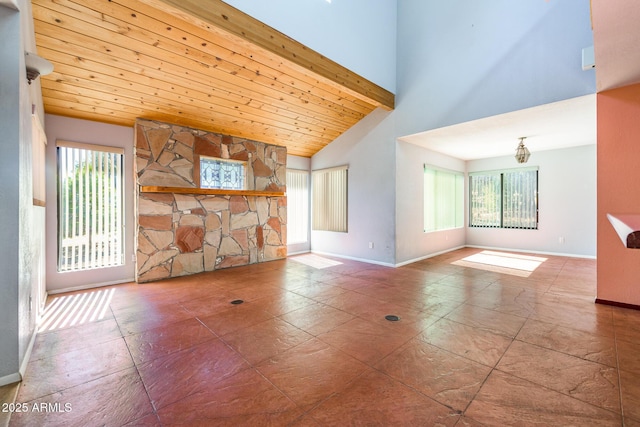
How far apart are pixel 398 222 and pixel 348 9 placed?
3.70 m

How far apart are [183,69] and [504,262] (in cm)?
654

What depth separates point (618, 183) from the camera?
10.6 feet

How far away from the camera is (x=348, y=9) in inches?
175

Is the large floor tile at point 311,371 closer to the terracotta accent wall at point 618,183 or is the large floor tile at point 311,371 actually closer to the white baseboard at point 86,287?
the terracotta accent wall at point 618,183

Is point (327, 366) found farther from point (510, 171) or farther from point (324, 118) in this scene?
point (510, 171)

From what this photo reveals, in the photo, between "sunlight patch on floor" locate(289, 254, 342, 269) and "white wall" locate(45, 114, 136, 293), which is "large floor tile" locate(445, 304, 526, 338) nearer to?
"sunlight patch on floor" locate(289, 254, 342, 269)

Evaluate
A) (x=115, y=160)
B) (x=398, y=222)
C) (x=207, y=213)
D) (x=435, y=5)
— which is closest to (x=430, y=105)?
(x=435, y=5)

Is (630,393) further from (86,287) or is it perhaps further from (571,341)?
(86,287)

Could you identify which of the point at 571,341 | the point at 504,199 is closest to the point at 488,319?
the point at 571,341

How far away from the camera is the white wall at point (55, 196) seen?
150 inches

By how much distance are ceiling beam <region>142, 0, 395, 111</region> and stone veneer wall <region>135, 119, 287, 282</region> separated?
90.4 inches

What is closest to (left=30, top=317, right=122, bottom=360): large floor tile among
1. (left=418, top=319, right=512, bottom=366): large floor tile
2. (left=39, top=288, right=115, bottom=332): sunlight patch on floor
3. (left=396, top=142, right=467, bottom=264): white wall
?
(left=39, top=288, right=115, bottom=332): sunlight patch on floor

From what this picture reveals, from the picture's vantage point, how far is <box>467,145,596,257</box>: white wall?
5.99m

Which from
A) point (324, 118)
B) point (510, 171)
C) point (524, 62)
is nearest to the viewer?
point (524, 62)
